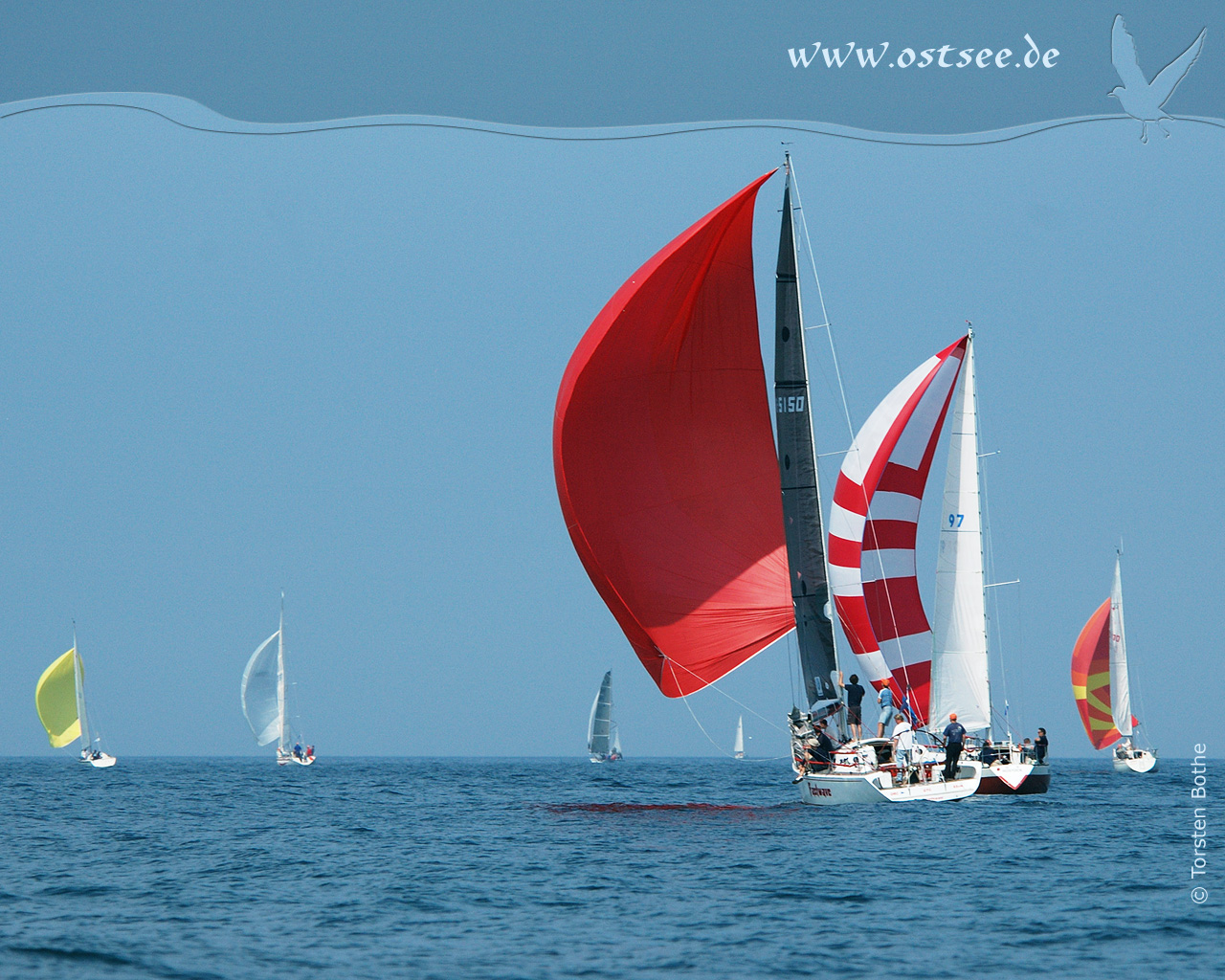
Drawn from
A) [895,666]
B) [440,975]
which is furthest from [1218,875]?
[895,666]

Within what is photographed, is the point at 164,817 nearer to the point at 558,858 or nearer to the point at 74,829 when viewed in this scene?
the point at 74,829

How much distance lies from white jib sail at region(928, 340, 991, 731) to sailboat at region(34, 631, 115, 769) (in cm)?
5106

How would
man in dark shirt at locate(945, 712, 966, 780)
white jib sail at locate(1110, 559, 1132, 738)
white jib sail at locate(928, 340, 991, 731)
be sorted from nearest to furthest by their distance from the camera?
Answer: man in dark shirt at locate(945, 712, 966, 780) → white jib sail at locate(928, 340, 991, 731) → white jib sail at locate(1110, 559, 1132, 738)

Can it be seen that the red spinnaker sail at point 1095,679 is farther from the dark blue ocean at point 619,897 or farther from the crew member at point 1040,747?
the dark blue ocean at point 619,897

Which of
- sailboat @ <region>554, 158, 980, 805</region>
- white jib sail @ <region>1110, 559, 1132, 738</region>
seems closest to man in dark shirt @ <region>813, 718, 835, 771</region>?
sailboat @ <region>554, 158, 980, 805</region>

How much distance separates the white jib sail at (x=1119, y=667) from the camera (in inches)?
1882

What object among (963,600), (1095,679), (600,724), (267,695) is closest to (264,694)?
(267,695)

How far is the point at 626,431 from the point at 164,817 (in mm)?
12391

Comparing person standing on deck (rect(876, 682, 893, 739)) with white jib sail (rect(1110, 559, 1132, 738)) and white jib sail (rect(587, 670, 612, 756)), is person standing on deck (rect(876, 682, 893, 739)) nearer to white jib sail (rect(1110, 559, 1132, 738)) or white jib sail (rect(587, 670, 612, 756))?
white jib sail (rect(1110, 559, 1132, 738))

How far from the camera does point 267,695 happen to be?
7006 cm

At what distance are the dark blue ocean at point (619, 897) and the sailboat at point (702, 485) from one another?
9.03 ft

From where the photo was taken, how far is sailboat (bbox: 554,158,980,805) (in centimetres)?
2116

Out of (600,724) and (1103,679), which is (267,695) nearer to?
(600,724)

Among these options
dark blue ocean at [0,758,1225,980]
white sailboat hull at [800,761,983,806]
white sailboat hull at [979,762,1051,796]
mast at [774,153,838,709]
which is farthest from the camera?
white sailboat hull at [979,762,1051,796]
